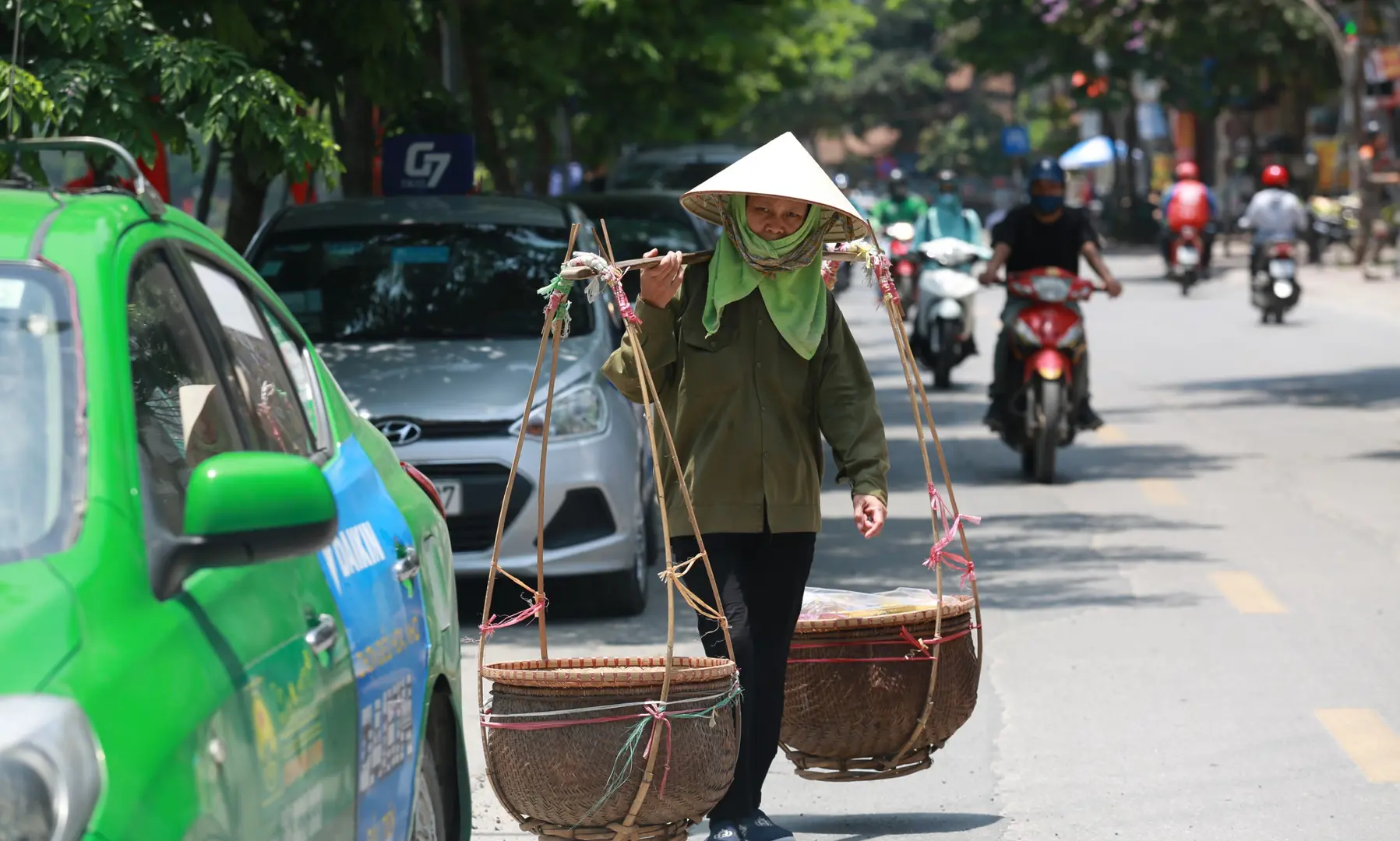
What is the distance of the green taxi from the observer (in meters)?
2.69

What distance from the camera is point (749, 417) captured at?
18.2ft

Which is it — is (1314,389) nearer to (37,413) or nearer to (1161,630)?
(1161,630)

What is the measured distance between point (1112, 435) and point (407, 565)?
41.4 ft

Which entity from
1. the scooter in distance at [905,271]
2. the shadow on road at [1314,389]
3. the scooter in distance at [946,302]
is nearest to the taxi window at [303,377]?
the shadow on road at [1314,389]

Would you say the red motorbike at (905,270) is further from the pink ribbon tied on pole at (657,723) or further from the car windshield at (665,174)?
the pink ribbon tied on pole at (657,723)

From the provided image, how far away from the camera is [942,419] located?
57.4ft

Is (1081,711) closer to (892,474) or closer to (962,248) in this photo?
(892,474)

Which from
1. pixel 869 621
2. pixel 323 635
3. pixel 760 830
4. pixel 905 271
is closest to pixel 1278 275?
pixel 905 271

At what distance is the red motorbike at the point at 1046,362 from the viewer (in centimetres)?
1348

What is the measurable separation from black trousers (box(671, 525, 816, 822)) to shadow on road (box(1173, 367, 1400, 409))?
12732 mm

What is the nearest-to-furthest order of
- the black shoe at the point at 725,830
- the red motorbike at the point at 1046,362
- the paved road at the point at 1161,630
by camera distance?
the black shoe at the point at 725,830
the paved road at the point at 1161,630
the red motorbike at the point at 1046,362

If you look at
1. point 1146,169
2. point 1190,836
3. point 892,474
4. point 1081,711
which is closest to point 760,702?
point 1190,836

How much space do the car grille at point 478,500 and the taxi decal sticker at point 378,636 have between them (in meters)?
4.74

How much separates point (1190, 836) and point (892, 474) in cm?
858
